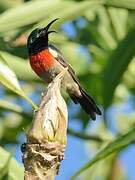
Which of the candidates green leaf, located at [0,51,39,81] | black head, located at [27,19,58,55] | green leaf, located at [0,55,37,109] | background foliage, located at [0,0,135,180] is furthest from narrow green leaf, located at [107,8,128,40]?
green leaf, located at [0,55,37,109]

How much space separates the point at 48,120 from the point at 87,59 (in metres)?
1.80

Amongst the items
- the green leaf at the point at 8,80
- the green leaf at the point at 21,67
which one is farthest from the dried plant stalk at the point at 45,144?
the green leaf at the point at 21,67

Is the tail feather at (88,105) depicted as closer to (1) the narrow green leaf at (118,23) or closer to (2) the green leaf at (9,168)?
(2) the green leaf at (9,168)

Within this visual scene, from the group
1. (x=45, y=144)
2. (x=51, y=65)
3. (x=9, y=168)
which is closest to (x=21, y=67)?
(x=51, y=65)

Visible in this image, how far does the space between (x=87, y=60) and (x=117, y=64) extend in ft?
1.78

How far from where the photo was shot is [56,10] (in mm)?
2332

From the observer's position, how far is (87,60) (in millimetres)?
3158

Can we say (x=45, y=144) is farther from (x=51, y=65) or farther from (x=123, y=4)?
(x=51, y=65)

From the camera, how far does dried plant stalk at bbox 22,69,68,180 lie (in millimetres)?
1317

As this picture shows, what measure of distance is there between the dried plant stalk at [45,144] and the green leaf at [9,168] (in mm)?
519

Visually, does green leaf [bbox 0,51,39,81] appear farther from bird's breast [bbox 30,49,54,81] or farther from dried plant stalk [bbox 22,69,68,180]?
dried plant stalk [bbox 22,69,68,180]

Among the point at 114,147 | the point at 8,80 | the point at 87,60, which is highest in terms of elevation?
the point at 8,80

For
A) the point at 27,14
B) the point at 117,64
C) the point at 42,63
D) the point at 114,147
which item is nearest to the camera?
the point at 114,147

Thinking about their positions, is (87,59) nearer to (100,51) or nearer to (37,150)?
(100,51)
